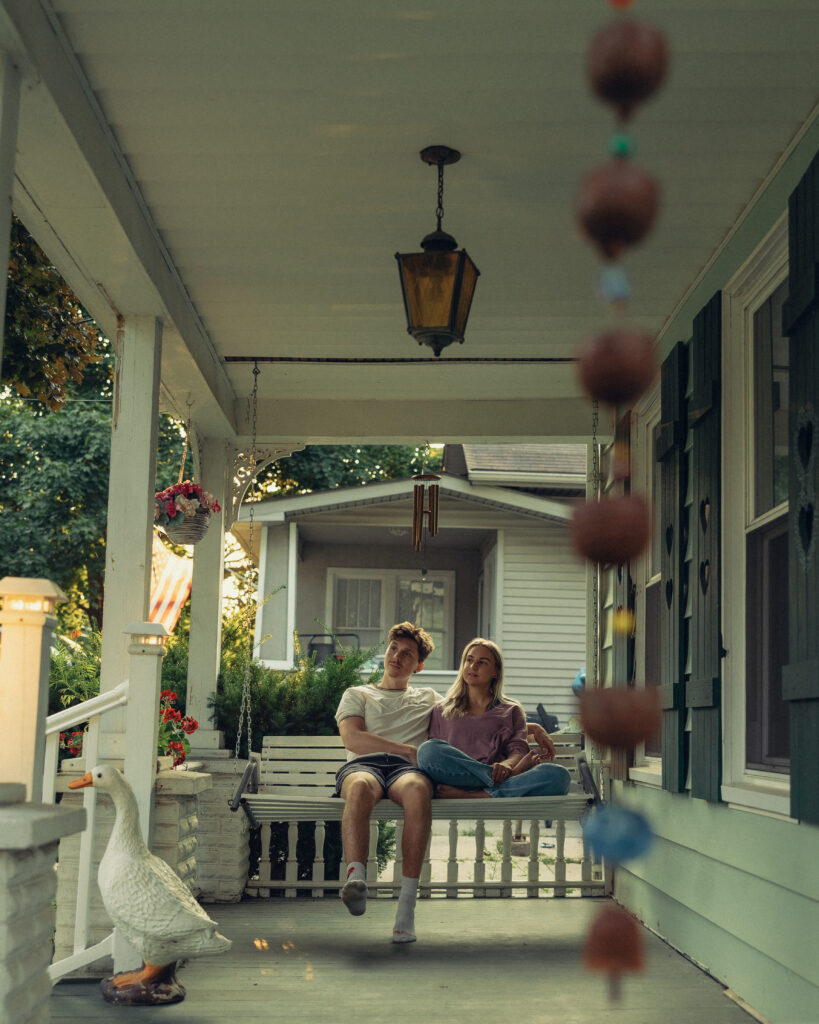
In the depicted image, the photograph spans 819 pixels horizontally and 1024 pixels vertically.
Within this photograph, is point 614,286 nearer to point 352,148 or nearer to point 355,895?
point 352,148

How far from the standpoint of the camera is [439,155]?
132 inches

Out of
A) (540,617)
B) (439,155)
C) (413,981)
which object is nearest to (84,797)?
(413,981)

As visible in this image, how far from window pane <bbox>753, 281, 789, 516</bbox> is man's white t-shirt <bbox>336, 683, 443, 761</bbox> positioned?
6.79 feet

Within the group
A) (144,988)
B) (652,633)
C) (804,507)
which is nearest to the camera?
(804,507)

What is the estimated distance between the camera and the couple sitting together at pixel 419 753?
4445 mm

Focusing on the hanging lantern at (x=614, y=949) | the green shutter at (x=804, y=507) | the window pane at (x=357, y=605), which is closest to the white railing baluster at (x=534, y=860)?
the green shutter at (x=804, y=507)

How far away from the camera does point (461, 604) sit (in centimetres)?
1284

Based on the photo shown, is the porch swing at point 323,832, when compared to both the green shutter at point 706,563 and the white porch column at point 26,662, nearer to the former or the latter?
the green shutter at point 706,563

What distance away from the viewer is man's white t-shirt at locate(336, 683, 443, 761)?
5.11 metres

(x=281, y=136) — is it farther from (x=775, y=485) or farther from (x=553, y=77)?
(x=775, y=485)

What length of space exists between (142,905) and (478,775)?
1.78 metres

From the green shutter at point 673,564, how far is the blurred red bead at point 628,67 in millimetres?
3826

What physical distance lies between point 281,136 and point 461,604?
9.82 metres

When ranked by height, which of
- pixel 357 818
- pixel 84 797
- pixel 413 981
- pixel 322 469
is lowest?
pixel 413 981
